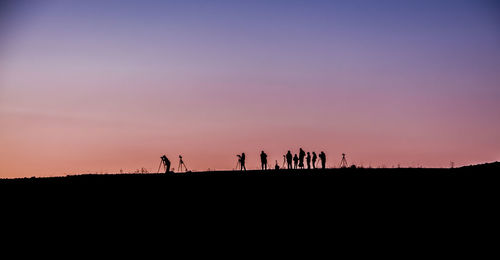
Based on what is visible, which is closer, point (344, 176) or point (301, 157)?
point (344, 176)

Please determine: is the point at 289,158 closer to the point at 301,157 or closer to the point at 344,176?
the point at 301,157

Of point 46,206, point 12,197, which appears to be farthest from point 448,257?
point 12,197

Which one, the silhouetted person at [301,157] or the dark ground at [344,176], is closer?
the dark ground at [344,176]

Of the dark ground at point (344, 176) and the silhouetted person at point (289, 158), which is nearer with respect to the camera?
the dark ground at point (344, 176)

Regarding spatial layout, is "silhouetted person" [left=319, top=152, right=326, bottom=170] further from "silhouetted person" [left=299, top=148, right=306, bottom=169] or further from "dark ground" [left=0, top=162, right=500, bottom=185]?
"dark ground" [left=0, top=162, right=500, bottom=185]

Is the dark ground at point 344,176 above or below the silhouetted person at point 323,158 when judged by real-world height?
below

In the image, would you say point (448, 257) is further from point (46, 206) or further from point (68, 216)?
point (46, 206)

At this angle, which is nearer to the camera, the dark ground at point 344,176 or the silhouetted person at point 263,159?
the dark ground at point 344,176

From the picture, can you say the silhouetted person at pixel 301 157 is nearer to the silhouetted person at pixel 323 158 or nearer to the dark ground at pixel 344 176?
the silhouetted person at pixel 323 158

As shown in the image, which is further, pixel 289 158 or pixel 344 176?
pixel 289 158

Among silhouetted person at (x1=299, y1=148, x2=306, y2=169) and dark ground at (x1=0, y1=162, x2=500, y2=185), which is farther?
silhouetted person at (x1=299, y1=148, x2=306, y2=169)

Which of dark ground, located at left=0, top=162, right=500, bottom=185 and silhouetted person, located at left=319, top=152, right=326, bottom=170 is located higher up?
silhouetted person, located at left=319, top=152, right=326, bottom=170

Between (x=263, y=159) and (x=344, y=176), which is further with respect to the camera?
(x=263, y=159)

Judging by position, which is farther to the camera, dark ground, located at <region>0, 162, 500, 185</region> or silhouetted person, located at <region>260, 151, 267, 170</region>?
silhouetted person, located at <region>260, 151, 267, 170</region>
